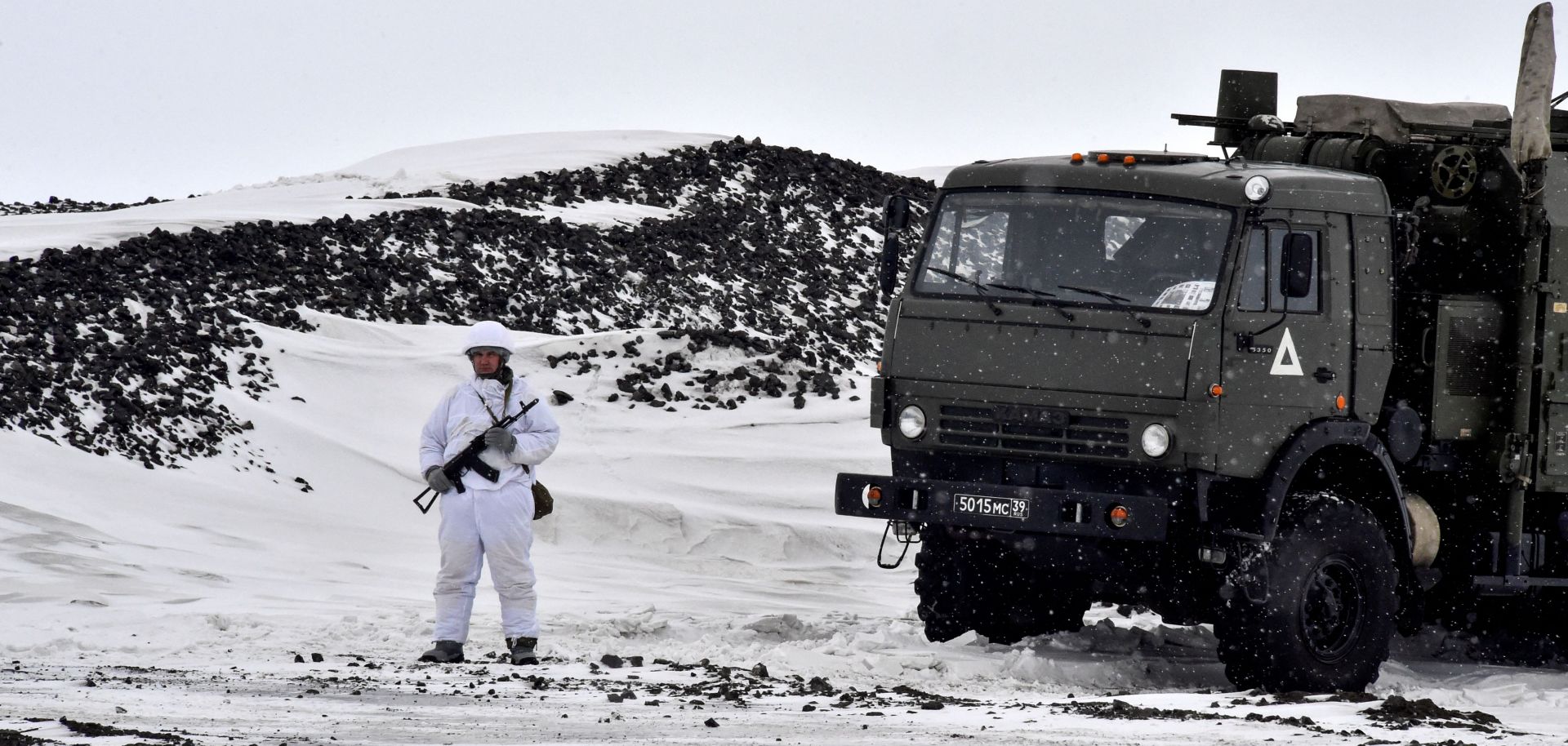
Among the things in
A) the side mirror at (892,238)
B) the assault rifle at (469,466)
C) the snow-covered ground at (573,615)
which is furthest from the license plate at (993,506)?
the assault rifle at (469,466)

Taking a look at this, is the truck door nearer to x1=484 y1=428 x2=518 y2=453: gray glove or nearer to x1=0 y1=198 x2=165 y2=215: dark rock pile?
x1=484 y1=428 x2=518 y2=453: gray glove

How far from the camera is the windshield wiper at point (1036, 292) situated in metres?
10.5

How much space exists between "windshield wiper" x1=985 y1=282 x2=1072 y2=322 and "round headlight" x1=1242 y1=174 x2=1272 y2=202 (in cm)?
114

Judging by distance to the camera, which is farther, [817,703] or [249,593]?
[249,593]

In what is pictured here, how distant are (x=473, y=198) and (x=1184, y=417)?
27.2m

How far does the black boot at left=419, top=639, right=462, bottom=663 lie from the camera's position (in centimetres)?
1046

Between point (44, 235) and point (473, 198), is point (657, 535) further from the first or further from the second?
point (473, 198)

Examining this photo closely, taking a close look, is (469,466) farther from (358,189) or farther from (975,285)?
(358,189)

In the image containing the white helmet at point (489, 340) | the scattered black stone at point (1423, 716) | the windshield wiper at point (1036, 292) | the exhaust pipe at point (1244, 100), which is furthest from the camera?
the exhaust pipe at point (1244, 100)

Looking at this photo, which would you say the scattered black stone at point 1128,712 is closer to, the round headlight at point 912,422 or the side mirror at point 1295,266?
the round headlight at point 912,422

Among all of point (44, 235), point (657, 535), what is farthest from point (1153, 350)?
point (44, 235)

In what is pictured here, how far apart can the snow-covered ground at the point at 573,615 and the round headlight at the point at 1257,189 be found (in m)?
2.65

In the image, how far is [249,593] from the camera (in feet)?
44.0

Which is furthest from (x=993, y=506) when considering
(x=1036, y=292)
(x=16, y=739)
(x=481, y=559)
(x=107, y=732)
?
(x=16, y=739)
